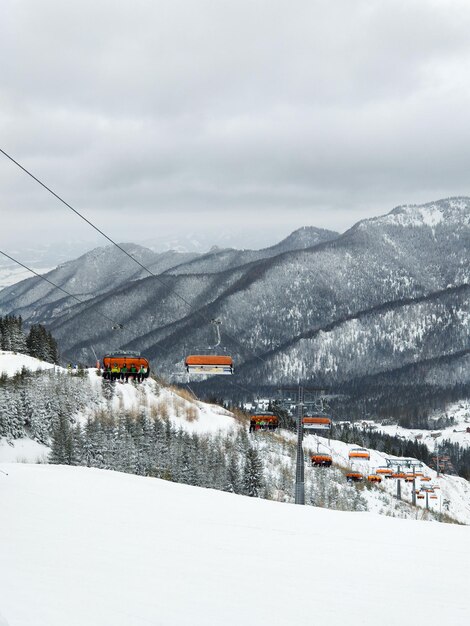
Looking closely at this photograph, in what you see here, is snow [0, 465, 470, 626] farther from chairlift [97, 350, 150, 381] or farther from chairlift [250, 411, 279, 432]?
chairlift [250, 411, 279, 432]

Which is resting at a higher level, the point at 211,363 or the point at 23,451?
the point at 211,363

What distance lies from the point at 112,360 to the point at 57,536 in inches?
632

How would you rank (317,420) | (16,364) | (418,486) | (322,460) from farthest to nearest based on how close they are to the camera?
(418,486) → (16,364) → (322,460) → (317,420)

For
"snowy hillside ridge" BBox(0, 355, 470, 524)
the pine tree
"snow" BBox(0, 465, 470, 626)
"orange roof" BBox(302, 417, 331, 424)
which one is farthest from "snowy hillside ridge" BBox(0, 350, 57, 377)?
"snow" BBox(0, 465, 470, 626)

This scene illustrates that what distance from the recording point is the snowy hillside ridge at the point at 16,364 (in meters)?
112

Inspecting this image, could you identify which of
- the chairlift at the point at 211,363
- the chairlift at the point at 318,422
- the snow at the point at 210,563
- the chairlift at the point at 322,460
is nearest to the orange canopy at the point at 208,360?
the chairlift at the point at 211,363

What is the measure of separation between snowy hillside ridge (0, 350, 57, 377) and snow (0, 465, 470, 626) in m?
87.6

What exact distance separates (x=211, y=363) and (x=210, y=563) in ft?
51.5

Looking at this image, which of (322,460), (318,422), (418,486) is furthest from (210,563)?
(418,486)

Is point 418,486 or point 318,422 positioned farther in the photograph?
point 418,486

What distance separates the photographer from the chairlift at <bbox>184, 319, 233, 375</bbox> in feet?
107

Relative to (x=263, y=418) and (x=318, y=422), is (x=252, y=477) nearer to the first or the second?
(x=263, y=418)

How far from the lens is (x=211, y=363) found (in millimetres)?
33031

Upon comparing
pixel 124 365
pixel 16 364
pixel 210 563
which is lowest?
pixel 210 563
